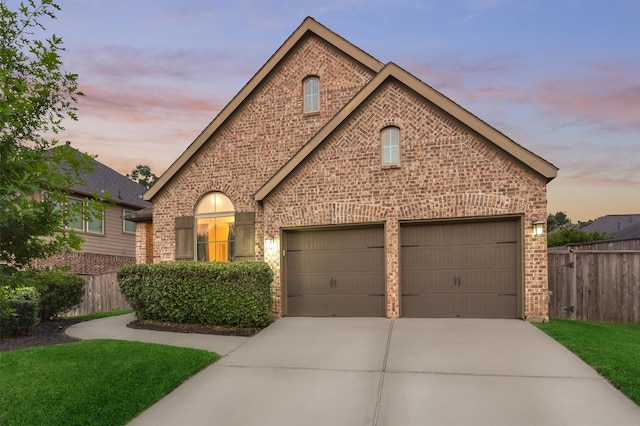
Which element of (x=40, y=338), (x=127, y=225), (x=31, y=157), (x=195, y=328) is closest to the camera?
(x=31, y=157)

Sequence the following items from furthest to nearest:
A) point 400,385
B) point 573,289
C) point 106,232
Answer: point 106,232
point 573,289
point 400,385

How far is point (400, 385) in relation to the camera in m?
5.39

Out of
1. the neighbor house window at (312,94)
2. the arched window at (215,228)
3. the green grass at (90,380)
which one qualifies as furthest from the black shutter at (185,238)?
the neighbor house window at (312,94)

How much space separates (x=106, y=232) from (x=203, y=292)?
13921 mm

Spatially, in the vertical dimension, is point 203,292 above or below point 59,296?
above

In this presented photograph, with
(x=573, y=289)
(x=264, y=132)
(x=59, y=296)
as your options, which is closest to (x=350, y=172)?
(x=264, y=132)

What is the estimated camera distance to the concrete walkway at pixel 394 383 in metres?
4.54

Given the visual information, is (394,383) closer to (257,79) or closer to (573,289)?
(573,289)

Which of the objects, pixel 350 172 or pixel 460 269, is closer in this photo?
pixel 460 269

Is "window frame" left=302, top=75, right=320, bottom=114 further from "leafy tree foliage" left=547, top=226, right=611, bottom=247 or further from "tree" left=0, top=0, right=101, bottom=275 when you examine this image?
"leafy tree foliage" left=547, top=226, right=611, bottom=247

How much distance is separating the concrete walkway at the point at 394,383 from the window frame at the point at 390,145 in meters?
4.19

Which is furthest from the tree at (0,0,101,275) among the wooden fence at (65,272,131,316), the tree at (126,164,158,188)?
the tree at (126,164,158,188)

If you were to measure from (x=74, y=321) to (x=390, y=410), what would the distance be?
10.5 m

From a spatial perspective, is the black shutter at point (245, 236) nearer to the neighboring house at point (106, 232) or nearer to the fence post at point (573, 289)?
the fence post at point (573, 289)
